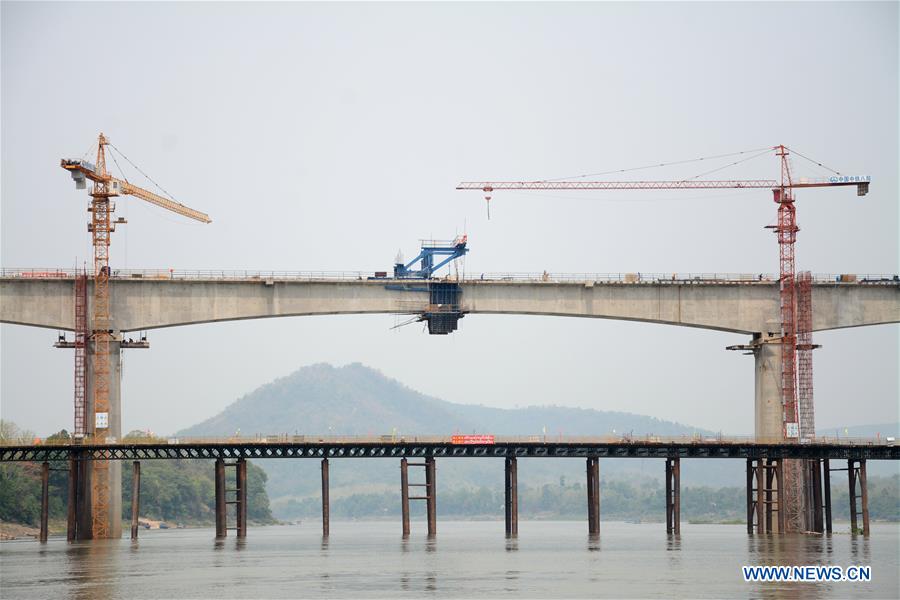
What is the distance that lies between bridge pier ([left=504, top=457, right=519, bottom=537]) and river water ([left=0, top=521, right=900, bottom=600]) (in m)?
3.30

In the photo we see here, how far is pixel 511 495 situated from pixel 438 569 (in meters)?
37.1

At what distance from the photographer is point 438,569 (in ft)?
292

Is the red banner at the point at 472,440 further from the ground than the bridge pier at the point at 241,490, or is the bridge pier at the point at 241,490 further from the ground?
the red banner at the point at 472,440

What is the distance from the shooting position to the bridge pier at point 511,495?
401ft

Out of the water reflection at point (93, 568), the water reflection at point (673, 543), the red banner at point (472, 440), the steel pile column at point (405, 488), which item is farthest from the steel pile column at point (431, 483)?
the water reflection at point (93, 568)

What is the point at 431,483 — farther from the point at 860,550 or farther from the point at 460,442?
the point at 860,550

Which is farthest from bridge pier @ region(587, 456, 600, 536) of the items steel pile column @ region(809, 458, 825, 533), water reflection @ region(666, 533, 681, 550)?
steel pile column @ region(809, 458, 825, 533)

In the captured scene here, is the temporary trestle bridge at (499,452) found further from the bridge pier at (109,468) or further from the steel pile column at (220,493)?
the bridge pier at (109,468)

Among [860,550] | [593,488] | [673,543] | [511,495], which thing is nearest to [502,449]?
[511,495]

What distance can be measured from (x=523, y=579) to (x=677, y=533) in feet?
182

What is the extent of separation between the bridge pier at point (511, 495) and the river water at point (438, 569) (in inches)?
130

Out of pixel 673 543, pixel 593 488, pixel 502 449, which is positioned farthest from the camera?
pixel 673 543

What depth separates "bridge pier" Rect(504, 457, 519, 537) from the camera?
122 m

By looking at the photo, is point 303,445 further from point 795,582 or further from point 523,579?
point 795,582
